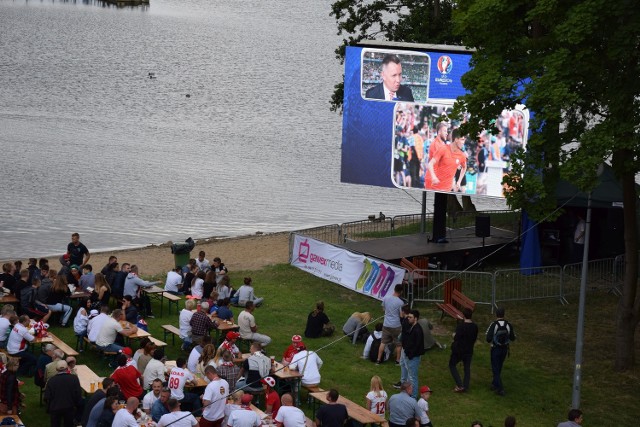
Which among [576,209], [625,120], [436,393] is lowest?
[436,393]

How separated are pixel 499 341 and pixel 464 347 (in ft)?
2.26

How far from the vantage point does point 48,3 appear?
157m

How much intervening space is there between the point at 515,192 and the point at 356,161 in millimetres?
9071

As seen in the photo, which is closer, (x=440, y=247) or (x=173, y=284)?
(x=173, y=284)

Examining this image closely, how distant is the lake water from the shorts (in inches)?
798

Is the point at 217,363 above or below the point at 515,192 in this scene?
below

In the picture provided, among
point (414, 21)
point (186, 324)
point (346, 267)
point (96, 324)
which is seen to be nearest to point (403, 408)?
point (186, 324)

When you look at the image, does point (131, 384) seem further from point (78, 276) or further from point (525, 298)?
point (525, 298)

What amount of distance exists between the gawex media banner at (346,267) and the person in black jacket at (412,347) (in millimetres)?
5734

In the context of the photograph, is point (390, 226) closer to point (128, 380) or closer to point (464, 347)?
point (464, 347)

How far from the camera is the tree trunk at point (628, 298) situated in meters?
20.2

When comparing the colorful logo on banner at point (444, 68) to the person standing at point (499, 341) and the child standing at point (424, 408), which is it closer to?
the person standing at point (499, 341)

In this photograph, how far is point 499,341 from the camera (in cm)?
1886

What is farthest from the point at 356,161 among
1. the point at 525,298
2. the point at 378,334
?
the point at 378,334
